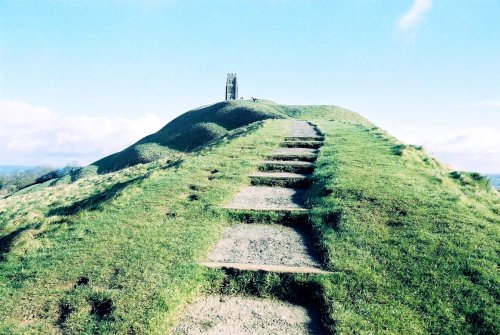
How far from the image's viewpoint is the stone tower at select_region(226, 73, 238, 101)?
84944 millimetres

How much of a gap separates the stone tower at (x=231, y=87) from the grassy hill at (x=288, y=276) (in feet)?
247

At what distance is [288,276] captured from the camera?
6.34m

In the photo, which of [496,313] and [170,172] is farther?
[170,172]

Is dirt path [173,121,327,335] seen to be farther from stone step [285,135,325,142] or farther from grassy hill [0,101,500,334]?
stone step [285,135,325,142]

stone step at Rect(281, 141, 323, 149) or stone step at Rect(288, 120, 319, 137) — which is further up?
stone step at Rect(288, 120, 319, 137)

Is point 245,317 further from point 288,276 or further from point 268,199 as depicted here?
point 268,199

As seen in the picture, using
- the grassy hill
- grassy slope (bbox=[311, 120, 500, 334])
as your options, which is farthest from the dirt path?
grassy slope (bbox=[311, 120, 500, 334])

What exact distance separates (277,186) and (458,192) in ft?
18.7

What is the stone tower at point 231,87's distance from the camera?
8494 cm

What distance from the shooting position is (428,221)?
8242 millimetres

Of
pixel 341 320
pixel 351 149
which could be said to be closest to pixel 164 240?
pixel 341 320

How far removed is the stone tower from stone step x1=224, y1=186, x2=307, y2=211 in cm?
7499

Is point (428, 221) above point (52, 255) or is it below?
above

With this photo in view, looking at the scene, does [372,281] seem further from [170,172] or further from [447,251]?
[170,172]
